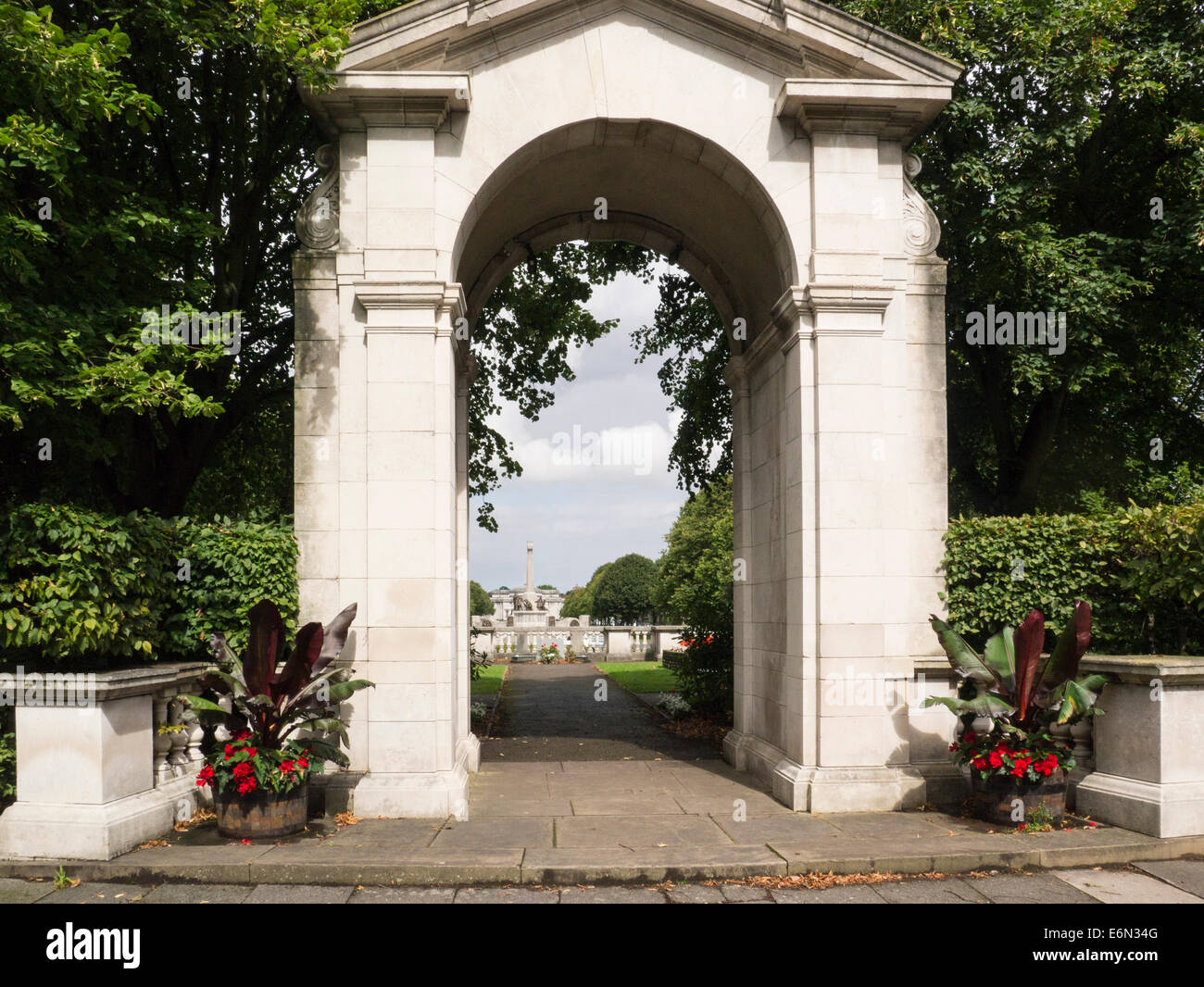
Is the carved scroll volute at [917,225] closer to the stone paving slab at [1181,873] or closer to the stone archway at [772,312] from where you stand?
the stone archway at [772,312]

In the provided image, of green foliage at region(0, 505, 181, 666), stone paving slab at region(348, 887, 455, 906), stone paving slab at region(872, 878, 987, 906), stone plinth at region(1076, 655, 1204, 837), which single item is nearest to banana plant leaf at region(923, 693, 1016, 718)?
stone plinth at region(1076, 655, 1204, 837)

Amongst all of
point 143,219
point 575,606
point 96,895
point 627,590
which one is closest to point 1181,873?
point 96,895

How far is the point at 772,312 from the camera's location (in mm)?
10156

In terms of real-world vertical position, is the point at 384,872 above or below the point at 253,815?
below

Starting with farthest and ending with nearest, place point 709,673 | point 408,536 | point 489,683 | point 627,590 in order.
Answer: point 627,590, point 489,683, point 709,673, point 408,536

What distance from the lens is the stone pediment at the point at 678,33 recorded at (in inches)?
356

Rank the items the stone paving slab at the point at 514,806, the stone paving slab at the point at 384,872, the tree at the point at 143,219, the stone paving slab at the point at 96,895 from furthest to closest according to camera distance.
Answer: the stone paving slab at the point at 514,806 < the tree at the point at 143,219 < the stone paving slab at the point at 384,872 < the stone paving slab at the point at 96,895

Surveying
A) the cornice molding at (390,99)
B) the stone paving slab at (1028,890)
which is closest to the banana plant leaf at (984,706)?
the stone paving slab at (1028,890)

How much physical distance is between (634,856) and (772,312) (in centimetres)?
587

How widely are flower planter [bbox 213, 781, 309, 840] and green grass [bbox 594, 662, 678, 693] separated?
12951 millimetres

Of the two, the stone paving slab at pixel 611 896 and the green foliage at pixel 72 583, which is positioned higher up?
the green foliage at pixel 72 583

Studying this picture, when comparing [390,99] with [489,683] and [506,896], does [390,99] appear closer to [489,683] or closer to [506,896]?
[506,896]

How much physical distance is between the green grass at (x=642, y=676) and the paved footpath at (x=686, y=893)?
1315 cm

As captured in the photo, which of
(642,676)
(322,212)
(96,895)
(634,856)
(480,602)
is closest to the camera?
(96,895)
